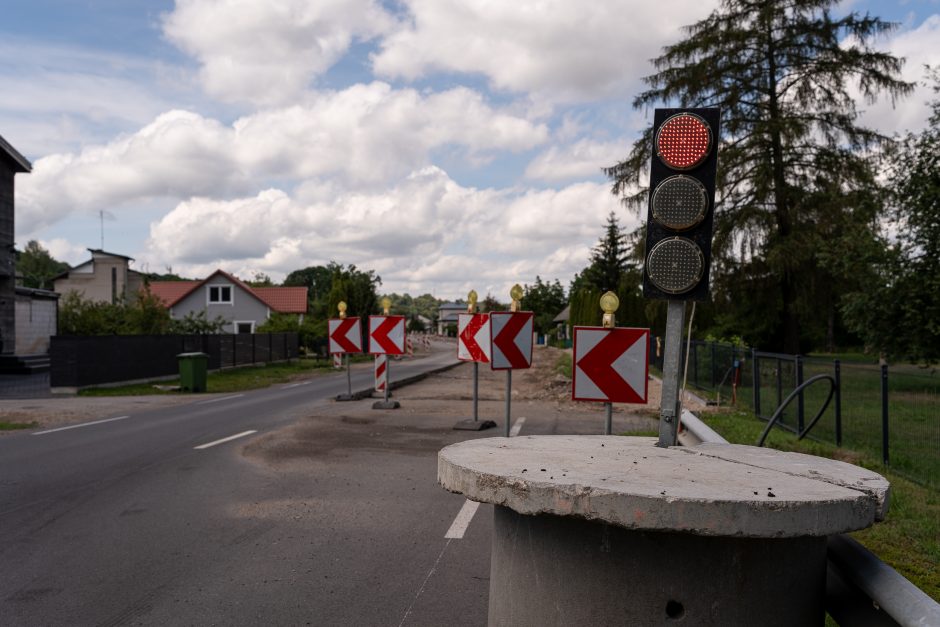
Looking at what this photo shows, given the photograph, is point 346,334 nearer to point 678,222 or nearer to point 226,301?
point 678,222

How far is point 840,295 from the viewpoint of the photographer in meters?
25.9

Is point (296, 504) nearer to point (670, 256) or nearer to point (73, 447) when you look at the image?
point (670, 256)

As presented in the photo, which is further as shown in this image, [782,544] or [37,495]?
[37,495]

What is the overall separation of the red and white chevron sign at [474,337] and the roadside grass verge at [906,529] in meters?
3.82

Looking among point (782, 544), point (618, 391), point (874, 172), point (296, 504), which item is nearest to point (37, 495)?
point (296, 504)

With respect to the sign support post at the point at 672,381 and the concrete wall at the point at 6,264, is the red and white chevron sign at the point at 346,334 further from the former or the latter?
the concrete wall at the point at 6,264

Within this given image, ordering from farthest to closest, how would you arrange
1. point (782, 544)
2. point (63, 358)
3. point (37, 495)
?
point (63, 358) < point (37, 495) < point (782, 544)

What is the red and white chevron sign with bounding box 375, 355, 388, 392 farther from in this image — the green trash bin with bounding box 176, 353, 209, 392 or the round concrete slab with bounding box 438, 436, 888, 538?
the round concrete slab with bounding box 438, 436, 888, 538

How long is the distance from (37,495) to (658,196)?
6707mm

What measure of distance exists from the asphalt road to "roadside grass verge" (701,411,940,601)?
9.44 feet

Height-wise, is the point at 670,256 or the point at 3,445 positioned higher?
the point at 670,256

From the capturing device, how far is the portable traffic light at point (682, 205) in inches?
169

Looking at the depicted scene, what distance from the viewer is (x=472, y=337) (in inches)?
500

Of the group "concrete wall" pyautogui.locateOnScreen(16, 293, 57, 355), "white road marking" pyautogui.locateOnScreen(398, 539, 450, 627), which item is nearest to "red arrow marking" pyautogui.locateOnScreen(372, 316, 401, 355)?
"white road marking" pyautogui.locateOnScreen(398, 539, 450, 627)
